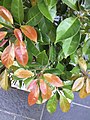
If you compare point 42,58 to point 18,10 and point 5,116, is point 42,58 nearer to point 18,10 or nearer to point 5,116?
point 18,10

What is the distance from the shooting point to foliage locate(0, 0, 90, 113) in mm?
613

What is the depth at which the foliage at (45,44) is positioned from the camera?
0.61 metres

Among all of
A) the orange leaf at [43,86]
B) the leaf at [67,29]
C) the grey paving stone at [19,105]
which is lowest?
the grey paving stone at [19,105]

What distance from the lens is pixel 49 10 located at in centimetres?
60

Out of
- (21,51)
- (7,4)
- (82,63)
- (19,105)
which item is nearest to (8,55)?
(21,51)

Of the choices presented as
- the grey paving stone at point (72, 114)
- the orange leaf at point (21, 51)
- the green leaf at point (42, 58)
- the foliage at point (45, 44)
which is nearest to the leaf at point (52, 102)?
the foliage at point (45, 44)

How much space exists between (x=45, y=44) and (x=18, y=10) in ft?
0.56

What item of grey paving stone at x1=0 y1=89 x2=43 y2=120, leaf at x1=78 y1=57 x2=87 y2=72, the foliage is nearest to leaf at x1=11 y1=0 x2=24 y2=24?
the foliage

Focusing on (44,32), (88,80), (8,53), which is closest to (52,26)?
(44,32)

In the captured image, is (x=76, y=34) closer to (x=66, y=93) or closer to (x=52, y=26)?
(x=52, y=26)

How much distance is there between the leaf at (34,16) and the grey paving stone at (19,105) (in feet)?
3.06

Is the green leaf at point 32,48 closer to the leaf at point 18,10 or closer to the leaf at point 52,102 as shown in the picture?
the leaf at point 18,10

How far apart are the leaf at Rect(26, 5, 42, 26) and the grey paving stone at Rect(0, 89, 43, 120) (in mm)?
933

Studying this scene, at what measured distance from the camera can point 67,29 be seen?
2.01 ft
